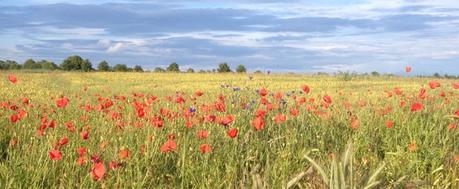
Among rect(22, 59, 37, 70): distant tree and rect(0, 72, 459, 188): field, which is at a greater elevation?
rect(0, 72, 459, 188): field

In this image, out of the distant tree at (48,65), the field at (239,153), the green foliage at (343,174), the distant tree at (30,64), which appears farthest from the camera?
the distant tree at (30,64)

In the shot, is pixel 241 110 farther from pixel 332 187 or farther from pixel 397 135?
pixel 332 187

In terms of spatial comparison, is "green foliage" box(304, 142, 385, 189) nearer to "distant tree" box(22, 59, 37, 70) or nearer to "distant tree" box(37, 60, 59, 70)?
"distant tree" box(37, 60, 59, 70)

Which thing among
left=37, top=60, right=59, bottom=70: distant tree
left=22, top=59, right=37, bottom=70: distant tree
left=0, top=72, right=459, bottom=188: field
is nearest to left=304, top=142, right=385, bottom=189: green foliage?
left=0, top=72, right=459, bottom=188: field

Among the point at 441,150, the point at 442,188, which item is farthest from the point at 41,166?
the point at 441,150

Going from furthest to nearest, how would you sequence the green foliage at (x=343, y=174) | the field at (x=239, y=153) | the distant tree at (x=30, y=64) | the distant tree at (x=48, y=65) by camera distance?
1. the distant tree at (x=30, y=64)
2. the distant tree at (x=48, y=65)
3. the field at (x=239, y=153)
4. the green foliage at (x=343, y=174)

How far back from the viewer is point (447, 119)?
20.9ft

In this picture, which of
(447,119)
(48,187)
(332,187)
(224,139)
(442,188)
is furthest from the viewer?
(447,119)

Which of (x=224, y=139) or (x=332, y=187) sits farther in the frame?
(x=224, y=139)

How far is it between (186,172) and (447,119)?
136 inches

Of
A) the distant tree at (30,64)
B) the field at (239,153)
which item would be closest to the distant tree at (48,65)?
the distant tree at (30,64)

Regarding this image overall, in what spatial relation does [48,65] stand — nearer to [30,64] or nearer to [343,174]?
[30,64]

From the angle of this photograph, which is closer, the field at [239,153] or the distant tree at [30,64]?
the field at [239,153]

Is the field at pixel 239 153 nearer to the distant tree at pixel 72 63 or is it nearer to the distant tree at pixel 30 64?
the distant tree at pixel 72 63
